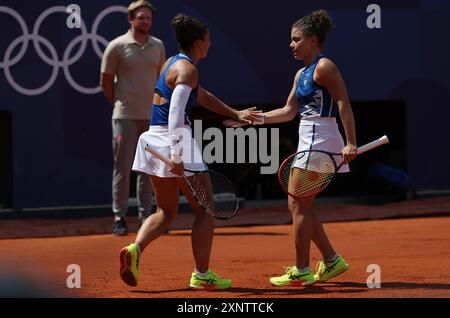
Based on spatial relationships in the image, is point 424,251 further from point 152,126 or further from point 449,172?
point 449,172

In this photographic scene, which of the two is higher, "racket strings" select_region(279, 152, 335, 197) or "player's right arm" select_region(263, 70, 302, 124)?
"player's right arm" select_region(263, 70, 302, 124)

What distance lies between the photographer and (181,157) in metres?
6.52

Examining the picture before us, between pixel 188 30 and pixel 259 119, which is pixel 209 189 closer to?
pixel 259 119

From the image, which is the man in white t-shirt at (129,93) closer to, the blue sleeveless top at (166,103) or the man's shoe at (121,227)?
the man's shoe at (121,227)

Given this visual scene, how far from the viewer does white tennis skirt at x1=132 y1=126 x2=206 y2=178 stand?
21.7 feet

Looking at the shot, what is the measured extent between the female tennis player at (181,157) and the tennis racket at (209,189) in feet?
0.21

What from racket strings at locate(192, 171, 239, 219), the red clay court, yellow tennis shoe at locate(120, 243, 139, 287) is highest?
racket strings at locate(192, 171, 239, 219)

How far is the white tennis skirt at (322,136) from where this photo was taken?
6754mm

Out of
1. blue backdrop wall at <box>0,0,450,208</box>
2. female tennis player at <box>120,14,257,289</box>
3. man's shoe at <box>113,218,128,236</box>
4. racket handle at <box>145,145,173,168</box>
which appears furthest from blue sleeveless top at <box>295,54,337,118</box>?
blue backdrop wall at <box>0,0,450,208</box>

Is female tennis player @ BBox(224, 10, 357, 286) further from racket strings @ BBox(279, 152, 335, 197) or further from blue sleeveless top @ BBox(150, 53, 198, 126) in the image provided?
blue sleeveless top @ BBox(150, 53, 198, 126)

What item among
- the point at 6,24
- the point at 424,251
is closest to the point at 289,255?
the point at 424,251

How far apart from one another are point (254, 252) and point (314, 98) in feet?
7.00

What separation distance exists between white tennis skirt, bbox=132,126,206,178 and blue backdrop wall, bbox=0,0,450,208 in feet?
14.1

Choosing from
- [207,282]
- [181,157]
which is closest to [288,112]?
[181,157]
